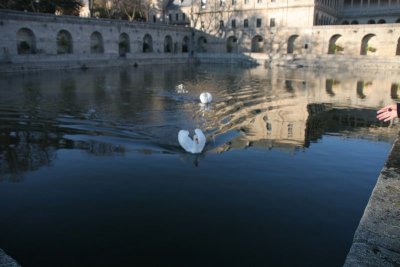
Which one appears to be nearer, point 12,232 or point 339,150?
point 12,232

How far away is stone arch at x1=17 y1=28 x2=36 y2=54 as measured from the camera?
111ft

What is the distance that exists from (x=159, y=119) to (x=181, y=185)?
230 inches

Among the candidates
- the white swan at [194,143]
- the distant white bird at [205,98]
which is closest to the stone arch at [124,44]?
the distant white bird at [205,98]

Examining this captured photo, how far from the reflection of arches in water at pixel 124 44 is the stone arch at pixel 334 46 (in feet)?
91.0

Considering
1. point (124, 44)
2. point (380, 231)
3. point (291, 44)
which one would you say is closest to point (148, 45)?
point (124, 44)

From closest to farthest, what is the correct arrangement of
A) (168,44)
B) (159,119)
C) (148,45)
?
(159,119) → (148,45) → (168,44)

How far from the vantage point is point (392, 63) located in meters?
40.3

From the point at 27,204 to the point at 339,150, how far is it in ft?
24.6

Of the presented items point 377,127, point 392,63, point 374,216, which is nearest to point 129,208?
point 374,216

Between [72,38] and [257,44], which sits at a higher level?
[257,44]

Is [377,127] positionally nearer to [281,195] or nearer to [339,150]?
[339,150]

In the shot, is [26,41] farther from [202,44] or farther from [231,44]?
[231,44]

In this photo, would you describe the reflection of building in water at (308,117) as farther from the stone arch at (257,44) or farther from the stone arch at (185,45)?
the stone arch at (257,44)

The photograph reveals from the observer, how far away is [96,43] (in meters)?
44.7
